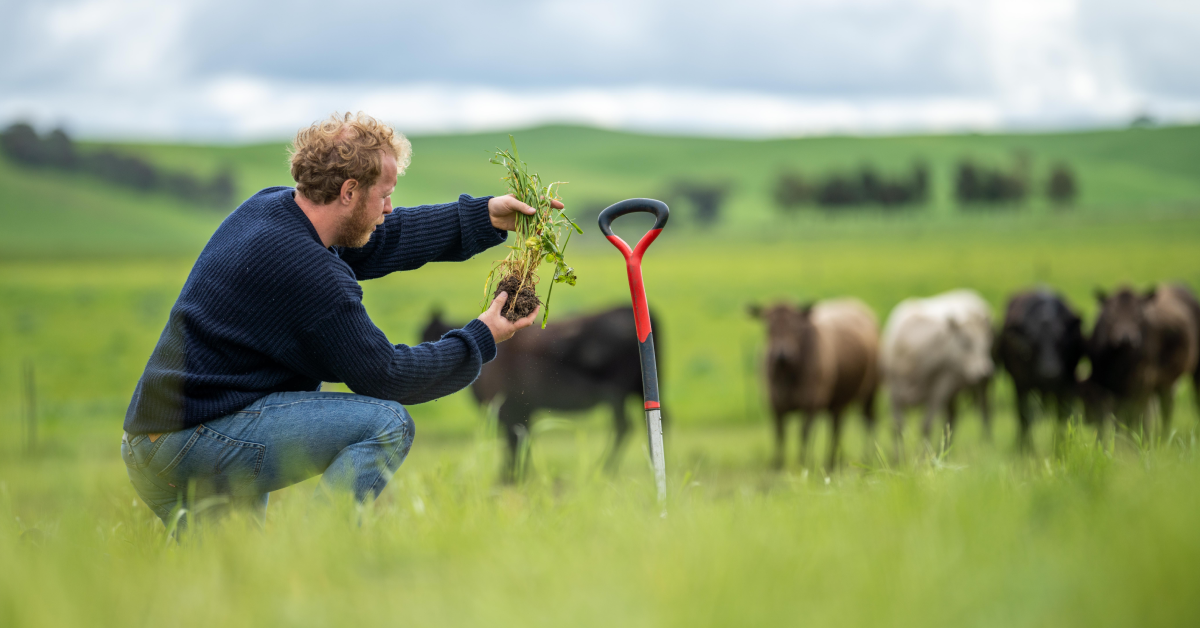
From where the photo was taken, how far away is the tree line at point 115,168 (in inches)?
2660

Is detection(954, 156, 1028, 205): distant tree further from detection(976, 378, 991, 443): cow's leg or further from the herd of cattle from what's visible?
detection(976, 378, 991, 443): cow's leg

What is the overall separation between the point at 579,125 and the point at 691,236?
188ft

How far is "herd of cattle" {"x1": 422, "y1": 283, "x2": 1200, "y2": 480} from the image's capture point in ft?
29.8

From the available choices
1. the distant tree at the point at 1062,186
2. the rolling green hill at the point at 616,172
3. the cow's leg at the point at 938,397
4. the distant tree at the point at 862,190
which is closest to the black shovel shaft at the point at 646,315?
the cow's leg at the point at 938,397

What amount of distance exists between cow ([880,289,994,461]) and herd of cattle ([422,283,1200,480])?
0.06 ft

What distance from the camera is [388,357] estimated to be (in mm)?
3172

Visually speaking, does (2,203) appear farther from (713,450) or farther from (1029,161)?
(1029,161)

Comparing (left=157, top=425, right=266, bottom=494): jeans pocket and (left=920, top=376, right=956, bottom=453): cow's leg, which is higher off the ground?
(left=157, top=425, right=266, bottom=494): jeans pocket

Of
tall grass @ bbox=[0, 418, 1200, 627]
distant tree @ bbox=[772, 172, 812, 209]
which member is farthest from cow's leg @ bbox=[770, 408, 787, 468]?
distant tree @ bbox=[772, 172, 812, 209]

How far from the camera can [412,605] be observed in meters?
1.84

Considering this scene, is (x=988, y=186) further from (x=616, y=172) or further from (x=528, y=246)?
(x=528, y=246)

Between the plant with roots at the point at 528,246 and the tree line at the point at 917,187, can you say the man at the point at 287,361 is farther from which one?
the tree line at the point at 917,187

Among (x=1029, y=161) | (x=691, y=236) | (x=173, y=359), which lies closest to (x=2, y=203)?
(x=691, y=236)

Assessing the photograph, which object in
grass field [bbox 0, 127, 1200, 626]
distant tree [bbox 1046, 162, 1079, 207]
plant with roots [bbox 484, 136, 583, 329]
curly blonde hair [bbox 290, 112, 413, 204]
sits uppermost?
distant tree [bbox 1046, 162, 1079, 207]
